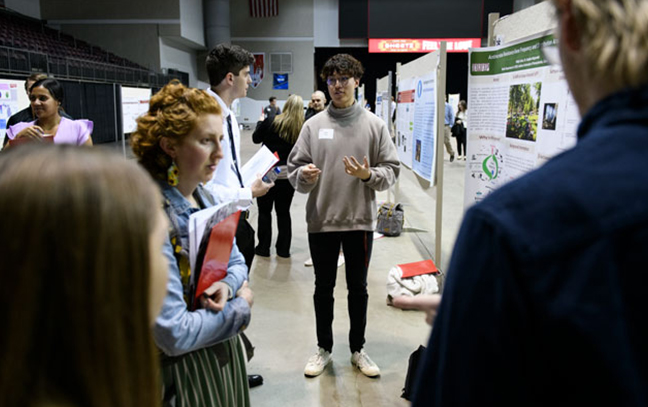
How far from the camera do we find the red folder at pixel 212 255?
1.35m

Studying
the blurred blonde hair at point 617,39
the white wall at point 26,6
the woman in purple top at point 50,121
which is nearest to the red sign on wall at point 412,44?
the white wall at point 26,6

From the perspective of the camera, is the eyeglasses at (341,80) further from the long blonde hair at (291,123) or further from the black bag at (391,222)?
the black bag at (391,222)

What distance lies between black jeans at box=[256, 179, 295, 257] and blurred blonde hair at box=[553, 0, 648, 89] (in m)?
4.25

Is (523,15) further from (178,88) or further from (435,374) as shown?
(435,374)

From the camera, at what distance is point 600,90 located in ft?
1.96

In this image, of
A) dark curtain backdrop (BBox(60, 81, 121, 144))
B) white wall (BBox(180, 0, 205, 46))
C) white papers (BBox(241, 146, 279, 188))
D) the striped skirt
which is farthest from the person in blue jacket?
white wall (BBox(180, 0, 205, 46))

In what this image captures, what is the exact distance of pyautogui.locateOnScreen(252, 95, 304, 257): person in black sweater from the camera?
4547 millimetres

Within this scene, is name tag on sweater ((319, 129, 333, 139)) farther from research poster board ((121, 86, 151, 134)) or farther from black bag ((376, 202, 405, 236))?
research poster board ((121, 86, 151, 134))

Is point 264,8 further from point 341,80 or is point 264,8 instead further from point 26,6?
point 341,80

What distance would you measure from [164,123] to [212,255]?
0.44 meters

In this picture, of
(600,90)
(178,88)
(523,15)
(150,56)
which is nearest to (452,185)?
(523,15)

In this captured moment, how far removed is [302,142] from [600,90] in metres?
2.30

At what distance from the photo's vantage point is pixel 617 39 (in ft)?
1.83

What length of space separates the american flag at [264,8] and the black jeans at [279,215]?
17929mm
